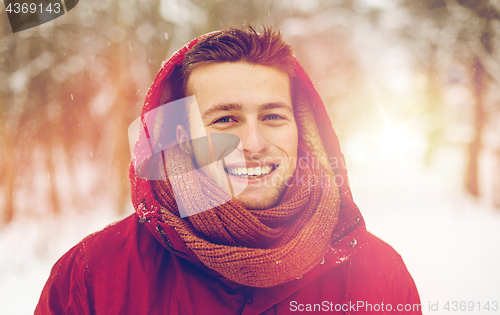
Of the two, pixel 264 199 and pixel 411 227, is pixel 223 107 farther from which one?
pixel 411 227

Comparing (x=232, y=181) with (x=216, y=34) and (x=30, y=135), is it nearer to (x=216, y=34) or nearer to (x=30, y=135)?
(x=216, y=34)

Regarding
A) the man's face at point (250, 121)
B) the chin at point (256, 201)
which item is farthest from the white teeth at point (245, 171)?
the chin at point (256, 201)

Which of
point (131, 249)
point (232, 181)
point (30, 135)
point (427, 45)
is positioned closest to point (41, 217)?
point (30, 135)

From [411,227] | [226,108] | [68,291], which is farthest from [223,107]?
[411,227]

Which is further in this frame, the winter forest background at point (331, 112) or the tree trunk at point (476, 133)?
the tree trunk at point (476, 133)

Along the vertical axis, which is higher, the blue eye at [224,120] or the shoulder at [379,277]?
the blue eye at [224,120]

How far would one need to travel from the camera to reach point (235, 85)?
1.15 meters

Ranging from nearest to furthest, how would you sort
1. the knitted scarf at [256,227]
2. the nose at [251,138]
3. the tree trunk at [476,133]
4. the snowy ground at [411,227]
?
the knitted scarf at [256,227] → the nose at [251,138] → the snowy ground at [411,227] → the tree trunk at [476,133]

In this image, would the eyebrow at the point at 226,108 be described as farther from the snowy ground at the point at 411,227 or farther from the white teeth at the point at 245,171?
the snowy ground at the point at 411,227

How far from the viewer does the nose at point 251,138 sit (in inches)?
44.2

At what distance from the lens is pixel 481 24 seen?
2223 mm

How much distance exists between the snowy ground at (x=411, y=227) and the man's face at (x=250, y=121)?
1.48 metres

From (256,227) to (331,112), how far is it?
215 centimetres

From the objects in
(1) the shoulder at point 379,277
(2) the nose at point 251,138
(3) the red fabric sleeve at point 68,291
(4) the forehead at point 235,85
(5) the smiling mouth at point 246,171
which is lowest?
(1) the shoulder at point 379,277
